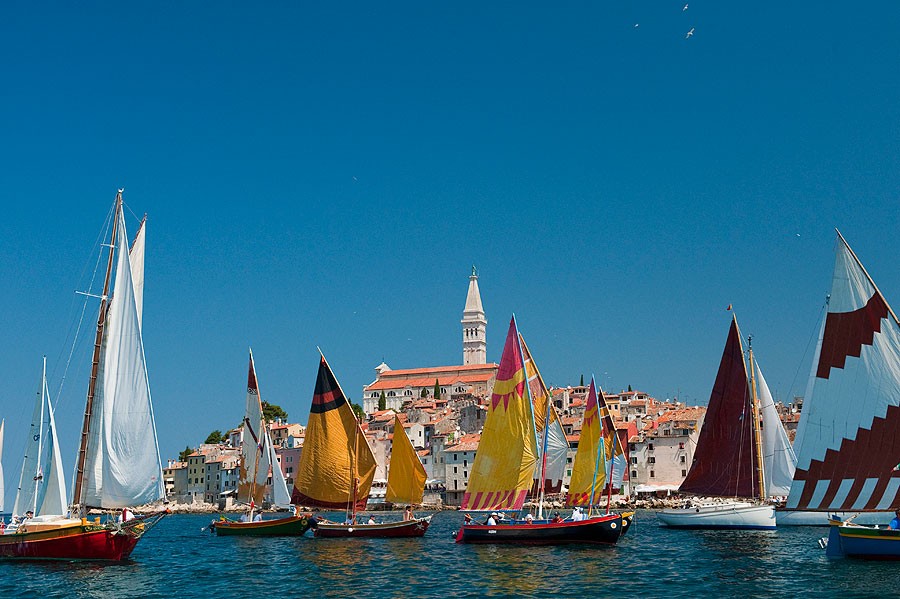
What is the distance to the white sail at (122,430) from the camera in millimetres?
34625

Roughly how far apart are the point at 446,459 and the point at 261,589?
298 ft

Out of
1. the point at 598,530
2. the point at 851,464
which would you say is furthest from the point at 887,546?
the point at 598,530

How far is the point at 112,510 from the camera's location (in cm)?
3491

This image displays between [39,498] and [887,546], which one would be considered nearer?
[887,546]

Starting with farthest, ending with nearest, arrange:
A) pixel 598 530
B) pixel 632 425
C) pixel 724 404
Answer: pixel 632 425
pixel 724 404
pixel 598 530

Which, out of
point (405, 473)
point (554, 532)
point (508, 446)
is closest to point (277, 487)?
point (405, 473)

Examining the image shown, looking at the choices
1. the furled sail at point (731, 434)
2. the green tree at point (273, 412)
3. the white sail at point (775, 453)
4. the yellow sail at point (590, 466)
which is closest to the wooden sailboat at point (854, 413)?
the yellow sail at point (590, 466)

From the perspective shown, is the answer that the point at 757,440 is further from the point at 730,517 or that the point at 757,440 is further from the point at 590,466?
the point at 590,466

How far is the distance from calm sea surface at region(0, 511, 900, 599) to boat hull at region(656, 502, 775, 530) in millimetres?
4124

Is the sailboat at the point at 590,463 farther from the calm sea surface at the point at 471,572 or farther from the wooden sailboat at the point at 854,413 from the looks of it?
the wooden sailboat at the point at 854,413

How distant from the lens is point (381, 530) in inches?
1957

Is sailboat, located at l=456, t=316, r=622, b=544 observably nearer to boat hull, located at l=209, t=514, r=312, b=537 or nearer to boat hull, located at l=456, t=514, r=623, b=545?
boat hull, located at l=456, t=514, r=623, b=545

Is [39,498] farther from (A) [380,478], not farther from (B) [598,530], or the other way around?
(A) [380,478]

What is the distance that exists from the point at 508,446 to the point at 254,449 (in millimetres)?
19113
